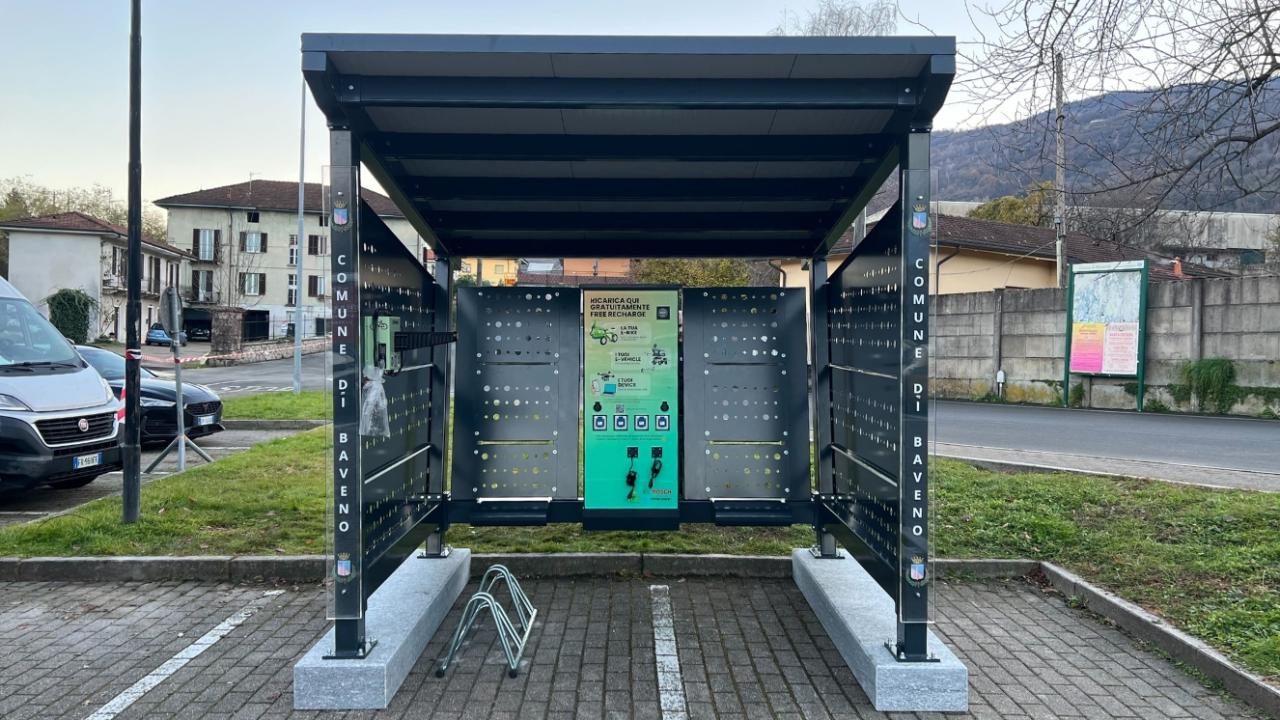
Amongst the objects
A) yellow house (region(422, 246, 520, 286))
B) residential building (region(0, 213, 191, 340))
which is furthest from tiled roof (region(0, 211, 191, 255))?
yellow house (region(422, 246, 520, 286))

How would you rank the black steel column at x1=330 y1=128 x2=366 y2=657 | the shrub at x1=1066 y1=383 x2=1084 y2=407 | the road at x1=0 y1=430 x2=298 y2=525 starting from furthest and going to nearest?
the shrub at x1=1066 y1=383 x2=1084 y2=407 < the road at x1=0 y1=430 x2=298 y2=525 < the black steel column at x1=330 y1=128 x2=366 y2=657

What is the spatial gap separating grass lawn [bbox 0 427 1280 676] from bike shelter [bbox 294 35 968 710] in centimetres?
79

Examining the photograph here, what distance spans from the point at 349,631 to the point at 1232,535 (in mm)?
6098

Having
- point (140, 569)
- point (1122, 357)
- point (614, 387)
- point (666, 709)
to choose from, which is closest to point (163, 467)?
point (140, 569)

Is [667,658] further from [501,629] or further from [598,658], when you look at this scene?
[501,629]

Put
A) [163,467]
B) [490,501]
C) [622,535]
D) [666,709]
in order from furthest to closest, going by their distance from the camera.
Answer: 1. [163,467]
2. [622,535]
3. [490,501]
4. [666,709]

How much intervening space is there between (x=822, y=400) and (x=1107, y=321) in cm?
1433

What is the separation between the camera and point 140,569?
584 cm

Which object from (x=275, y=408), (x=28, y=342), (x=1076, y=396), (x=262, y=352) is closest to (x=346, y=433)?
(x=28, y=342)

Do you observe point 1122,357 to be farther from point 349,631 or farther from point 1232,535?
point 349,631

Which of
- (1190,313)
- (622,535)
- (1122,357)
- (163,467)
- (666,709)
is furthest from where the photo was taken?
(1122,357)

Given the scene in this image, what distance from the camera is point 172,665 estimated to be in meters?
4.29

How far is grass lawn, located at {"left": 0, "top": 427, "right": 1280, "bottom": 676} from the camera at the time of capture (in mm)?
5145

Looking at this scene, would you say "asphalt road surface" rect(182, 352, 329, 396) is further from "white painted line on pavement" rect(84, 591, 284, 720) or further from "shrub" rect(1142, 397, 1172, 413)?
"shrub" rect(1142, 397, 1172, 413)
